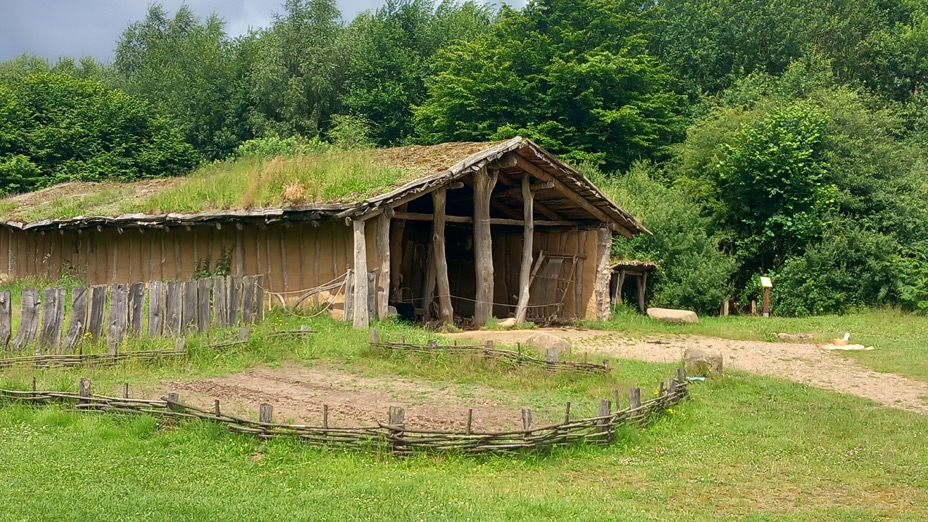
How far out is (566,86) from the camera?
107ft

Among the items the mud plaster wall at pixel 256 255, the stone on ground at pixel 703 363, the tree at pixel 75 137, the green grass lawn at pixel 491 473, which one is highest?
the tree at pixel 75 137

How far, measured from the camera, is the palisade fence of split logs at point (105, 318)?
11344 mm

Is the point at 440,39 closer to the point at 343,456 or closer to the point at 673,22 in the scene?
the point at 673,22

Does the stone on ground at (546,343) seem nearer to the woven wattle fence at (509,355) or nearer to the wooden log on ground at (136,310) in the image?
the woven wattle fence at (509,355)

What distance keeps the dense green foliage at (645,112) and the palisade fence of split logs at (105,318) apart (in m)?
13.3

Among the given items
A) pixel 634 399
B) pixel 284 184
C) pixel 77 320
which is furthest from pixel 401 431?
pixel 284 184

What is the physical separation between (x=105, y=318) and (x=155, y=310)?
2.55ft

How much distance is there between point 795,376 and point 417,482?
8211mm

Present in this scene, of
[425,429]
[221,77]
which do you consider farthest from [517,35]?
[425,429]

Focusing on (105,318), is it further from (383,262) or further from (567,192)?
(567,192)

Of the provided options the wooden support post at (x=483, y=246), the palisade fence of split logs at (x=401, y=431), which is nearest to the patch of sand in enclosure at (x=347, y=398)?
the palisade fence of split logs at (x=401, y=431)

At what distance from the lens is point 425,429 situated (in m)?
8.37

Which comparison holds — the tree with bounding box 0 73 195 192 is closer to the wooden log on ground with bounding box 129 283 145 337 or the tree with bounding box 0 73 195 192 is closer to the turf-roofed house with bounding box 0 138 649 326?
the turf-roofed house with bounding box 0 138 649 326

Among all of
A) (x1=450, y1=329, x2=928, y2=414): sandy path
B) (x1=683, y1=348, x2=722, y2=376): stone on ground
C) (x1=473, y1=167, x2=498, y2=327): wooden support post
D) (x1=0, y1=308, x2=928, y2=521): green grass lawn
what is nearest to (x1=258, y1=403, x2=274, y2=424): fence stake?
(x1=0, y1=308, x2=928, y2=521): green grass lawn
